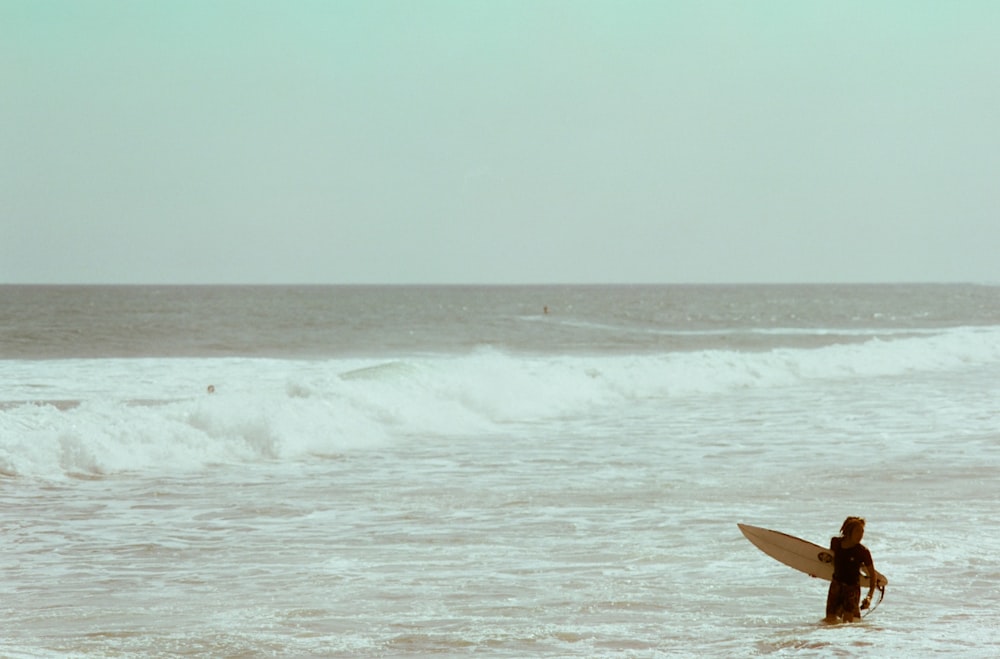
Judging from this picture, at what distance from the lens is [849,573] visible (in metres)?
7.40

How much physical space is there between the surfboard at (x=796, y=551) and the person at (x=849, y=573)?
9 centimetres

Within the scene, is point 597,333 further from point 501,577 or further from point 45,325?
point 501,577

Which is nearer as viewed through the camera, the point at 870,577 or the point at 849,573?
the point at 870,577

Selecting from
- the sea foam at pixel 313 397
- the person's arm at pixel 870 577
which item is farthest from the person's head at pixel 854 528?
the sea foam at pixel 313 397

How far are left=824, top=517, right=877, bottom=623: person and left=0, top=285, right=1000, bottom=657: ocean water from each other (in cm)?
16

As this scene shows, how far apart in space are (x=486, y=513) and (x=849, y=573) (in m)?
4.55

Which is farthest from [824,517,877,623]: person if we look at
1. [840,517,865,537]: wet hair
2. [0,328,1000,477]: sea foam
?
[0,328,1000,477]: sea foam

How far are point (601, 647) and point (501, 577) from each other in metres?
1.84

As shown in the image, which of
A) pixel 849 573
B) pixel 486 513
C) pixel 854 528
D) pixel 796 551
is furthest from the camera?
pixel 486 513

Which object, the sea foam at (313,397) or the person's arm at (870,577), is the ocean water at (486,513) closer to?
the sea foam at (313,397)

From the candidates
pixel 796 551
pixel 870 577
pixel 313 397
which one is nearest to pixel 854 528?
pixel 870 577

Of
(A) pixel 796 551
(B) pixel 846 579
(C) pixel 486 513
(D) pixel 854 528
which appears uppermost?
(D) pixel 854 528

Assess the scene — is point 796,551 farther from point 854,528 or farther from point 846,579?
point 854,528

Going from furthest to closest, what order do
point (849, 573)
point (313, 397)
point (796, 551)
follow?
1. point (313, 397)
2. point (796, 551)
3. point (849, 573)
